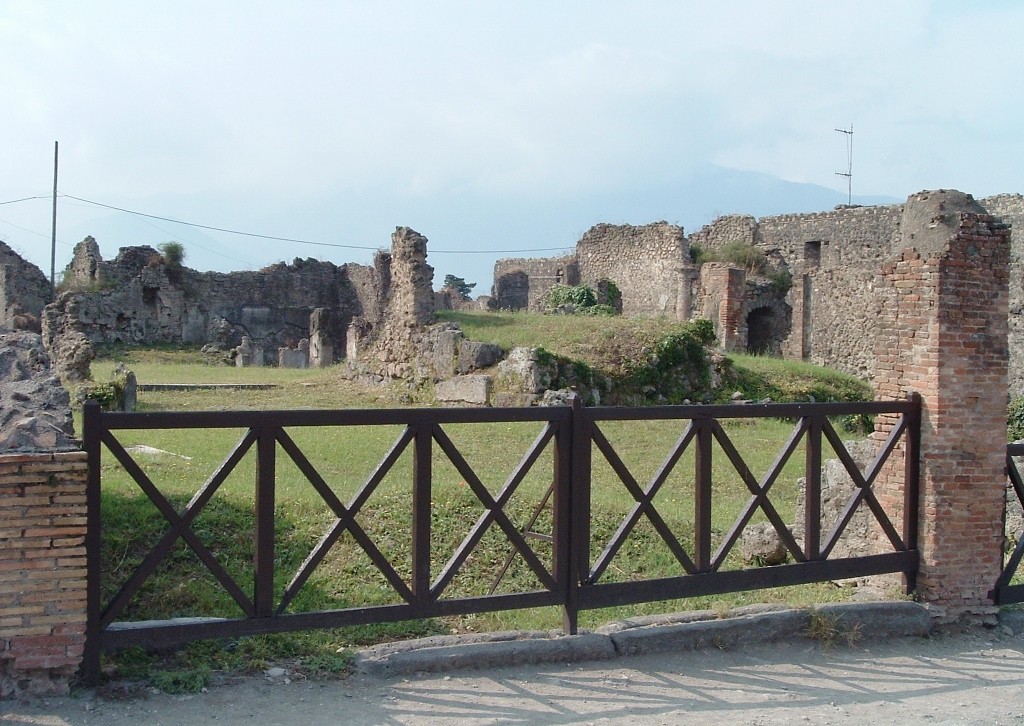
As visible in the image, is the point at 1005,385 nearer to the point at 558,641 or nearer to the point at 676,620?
the point at 676,620

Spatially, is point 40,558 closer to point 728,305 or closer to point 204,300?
point 728,305

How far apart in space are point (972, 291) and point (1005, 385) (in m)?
0.70

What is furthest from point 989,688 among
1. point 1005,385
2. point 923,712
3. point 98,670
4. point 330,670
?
point 98,670

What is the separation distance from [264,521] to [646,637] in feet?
7.67

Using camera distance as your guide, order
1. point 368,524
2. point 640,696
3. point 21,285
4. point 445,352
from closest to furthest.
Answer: point 640,696 → point 368,524 → point 445,352 → point 21,285

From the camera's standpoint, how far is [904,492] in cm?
663

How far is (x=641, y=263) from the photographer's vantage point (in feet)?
109

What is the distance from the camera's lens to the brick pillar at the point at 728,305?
2661cm

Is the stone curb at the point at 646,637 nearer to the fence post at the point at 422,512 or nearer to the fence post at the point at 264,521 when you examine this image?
the fence post at the point at 422,512

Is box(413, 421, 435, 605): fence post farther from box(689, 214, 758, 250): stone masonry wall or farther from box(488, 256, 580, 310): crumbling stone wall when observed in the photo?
box(488, 256, 580, 310): crumbling stone wall

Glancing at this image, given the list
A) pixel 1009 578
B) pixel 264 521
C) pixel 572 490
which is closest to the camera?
pixel 264 521

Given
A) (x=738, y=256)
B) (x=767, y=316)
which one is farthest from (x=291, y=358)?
(x=767, y=316)

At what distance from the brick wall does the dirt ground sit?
0.61ft

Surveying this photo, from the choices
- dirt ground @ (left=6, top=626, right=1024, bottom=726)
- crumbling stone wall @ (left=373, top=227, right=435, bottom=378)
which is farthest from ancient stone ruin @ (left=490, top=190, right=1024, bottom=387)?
dirt ground @ (left=6, top=626, right=1024, bottom=726)
